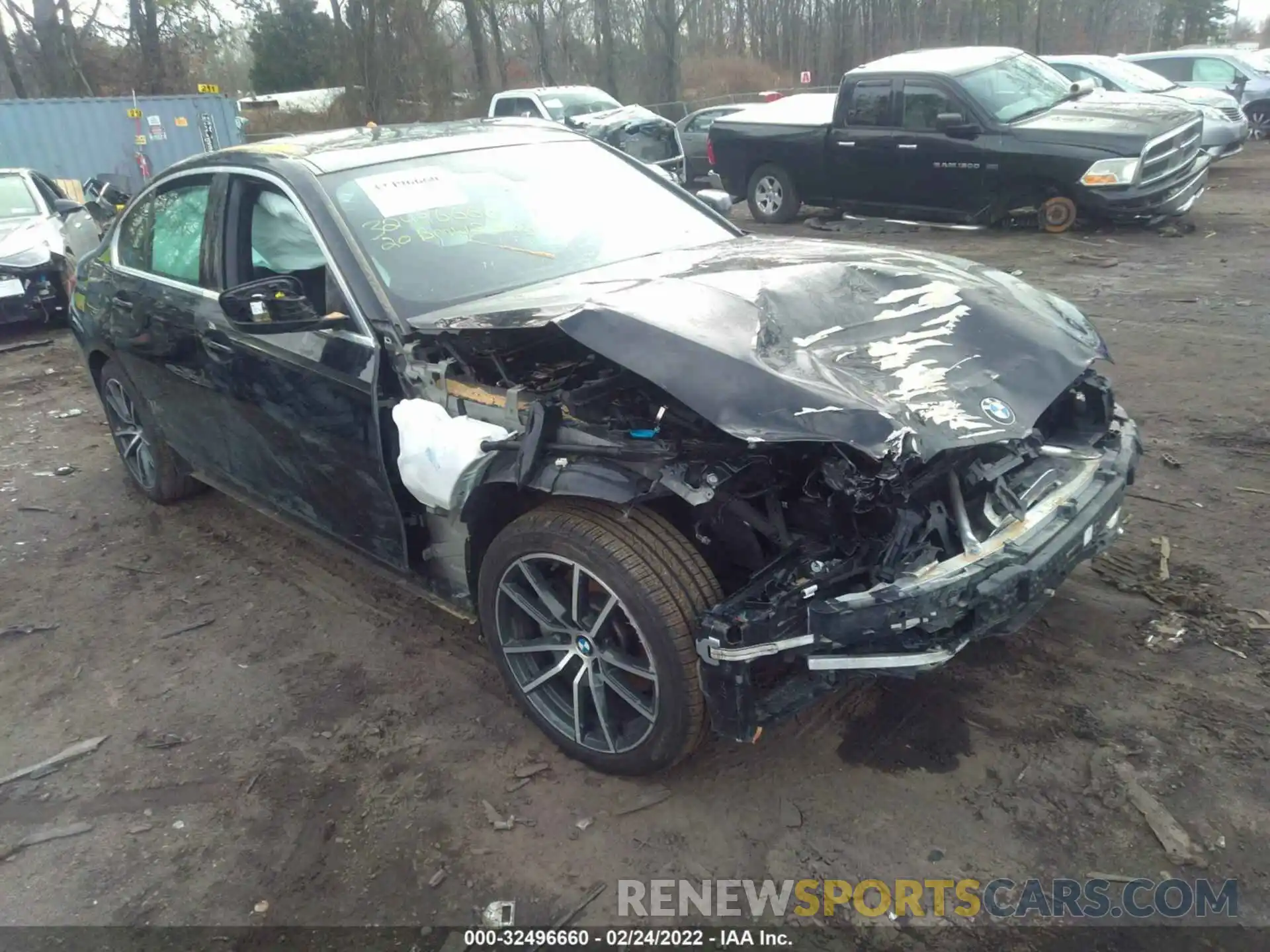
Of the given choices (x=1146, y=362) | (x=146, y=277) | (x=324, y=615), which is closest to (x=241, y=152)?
(x=146, y=277)

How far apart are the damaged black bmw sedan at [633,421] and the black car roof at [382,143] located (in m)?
0.02

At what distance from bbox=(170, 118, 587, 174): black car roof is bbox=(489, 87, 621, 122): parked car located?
12.5 m

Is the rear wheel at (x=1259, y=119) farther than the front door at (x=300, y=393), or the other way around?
the rear wheel at (x=1259, y=119)

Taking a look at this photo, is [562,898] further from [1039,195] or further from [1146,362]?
[1039,195]

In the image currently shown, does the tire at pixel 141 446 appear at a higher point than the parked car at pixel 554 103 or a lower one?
lower

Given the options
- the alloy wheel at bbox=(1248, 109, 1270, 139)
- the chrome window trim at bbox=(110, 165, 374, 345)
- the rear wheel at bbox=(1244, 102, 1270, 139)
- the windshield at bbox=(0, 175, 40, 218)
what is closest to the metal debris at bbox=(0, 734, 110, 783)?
the chrome window trim at bbox=(110, 165, 374, 345)

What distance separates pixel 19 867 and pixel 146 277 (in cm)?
271

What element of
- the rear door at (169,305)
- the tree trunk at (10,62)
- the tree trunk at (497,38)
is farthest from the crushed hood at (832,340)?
the tree trunk at (497,38)

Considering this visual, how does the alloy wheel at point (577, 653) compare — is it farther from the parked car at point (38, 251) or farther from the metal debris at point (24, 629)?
the parked car at point (38, 251)

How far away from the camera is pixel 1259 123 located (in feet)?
58.5

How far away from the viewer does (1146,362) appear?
239 inches

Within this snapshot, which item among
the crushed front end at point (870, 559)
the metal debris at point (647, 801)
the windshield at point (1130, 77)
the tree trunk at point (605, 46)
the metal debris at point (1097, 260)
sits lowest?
the metal debris at point (647, 801)

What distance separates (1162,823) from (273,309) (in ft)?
10.3

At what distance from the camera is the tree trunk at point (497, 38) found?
109 feet
